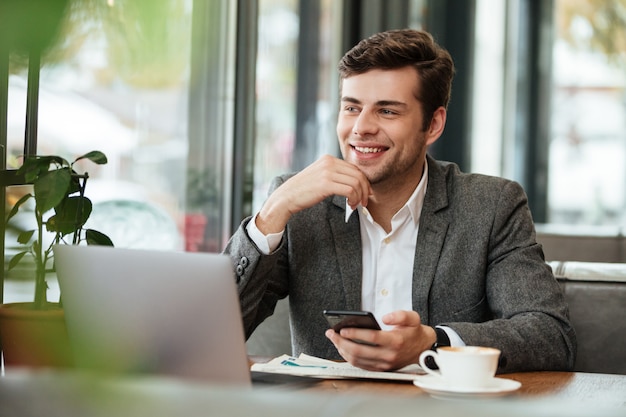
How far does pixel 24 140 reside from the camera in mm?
1765

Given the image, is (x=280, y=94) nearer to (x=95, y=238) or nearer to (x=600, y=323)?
(x=600, y=323)

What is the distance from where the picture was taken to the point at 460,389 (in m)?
1.16

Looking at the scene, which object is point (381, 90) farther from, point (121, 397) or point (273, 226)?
point (121, 397)

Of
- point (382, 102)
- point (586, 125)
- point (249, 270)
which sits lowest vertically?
point (249, 270)

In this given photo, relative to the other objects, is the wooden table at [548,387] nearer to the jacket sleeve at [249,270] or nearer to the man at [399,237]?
the man at [399,237]

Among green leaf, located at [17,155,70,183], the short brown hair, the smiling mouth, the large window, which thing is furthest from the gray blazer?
the large window

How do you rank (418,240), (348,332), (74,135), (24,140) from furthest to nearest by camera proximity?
(74,135) → (418,240) → (24,140) → (348,332)

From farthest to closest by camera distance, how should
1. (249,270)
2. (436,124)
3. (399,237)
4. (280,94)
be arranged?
(280,94) < (436,124) < (399,237) < (249,270)

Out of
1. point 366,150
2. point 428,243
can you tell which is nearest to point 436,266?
point 428,243

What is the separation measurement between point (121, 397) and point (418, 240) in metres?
1.70

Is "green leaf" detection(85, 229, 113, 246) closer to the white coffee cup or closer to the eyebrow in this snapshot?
the white coffee cup

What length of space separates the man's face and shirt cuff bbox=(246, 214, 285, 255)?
0.32m

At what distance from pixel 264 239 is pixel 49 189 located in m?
0.54

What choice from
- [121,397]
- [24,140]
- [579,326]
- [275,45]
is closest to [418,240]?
[579,326]
